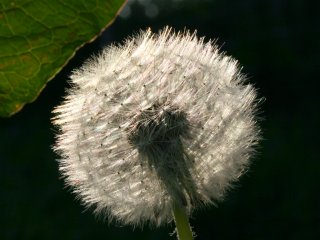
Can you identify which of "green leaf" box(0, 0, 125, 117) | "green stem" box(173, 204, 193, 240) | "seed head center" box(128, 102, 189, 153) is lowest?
"green stem" box(173, 204, 193, 240)

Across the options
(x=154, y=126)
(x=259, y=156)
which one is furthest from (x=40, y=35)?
(x=259, y=156)

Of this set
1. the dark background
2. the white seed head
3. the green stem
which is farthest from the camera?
the dark background

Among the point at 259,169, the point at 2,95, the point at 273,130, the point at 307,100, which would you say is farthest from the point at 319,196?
the point at 2,95

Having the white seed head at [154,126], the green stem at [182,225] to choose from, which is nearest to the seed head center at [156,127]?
the white seed head at [154,126]

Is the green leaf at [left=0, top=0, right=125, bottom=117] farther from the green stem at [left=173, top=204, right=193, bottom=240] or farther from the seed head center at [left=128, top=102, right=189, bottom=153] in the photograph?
the seed head center at [left=128, top=102, right=189, bottom=153]

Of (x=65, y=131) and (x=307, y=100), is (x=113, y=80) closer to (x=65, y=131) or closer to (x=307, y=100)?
(x=65, y=131)

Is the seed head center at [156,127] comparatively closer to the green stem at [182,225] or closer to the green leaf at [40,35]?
the green stem at [182,225]

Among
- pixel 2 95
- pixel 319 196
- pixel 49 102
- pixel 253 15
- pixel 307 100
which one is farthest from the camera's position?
pixel 253 15

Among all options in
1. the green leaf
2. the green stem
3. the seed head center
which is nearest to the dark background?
the seed head center
